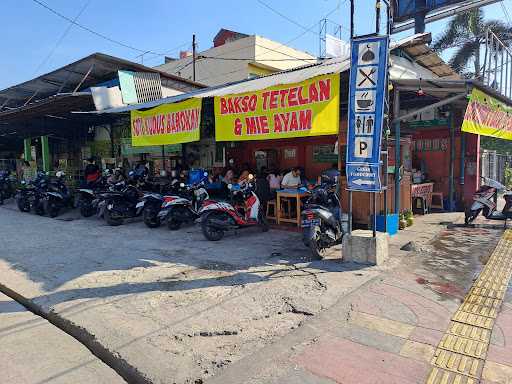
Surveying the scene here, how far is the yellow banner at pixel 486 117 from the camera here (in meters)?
7.34

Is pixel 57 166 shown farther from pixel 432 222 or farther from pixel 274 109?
pixel 432 222

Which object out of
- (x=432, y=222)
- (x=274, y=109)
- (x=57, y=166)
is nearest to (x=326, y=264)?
(x=274, y=109)

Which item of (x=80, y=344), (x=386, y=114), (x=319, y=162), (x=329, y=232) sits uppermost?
(x=386, y=114)

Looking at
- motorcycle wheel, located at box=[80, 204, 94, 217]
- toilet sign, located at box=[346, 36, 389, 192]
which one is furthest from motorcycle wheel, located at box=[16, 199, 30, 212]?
toilet sign, located at box=[346, 36, 389, 192]

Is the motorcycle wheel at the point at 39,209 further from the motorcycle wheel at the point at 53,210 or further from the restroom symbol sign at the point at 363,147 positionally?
the restroom symbol sign at the point at 363,147

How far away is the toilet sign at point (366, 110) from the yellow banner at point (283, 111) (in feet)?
2.19

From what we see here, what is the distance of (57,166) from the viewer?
17.6 m

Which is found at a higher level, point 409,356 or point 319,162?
point 319,162

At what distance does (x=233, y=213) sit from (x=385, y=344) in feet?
14.8

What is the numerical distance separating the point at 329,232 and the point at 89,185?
8278mm

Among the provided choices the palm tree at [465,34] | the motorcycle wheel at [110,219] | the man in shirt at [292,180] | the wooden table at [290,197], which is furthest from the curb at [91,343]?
the palm tree at [465,34]

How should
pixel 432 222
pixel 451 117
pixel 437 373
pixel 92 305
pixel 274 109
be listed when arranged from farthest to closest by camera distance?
pixel 451 117 → pixel 432 222 → pixel 274 109 → pixel 92 305 → pixel 437 373

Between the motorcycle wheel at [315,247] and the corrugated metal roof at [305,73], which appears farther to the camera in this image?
the corrugated metal roof at [305,73]

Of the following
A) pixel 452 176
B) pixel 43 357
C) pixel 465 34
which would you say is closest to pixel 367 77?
pixel 43 357
